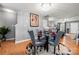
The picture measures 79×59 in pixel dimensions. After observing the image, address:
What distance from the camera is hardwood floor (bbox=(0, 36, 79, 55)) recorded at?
8.67ft

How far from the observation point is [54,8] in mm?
2625

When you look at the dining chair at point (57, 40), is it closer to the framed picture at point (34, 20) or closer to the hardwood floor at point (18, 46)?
the hardwood floor at point (18, 46)

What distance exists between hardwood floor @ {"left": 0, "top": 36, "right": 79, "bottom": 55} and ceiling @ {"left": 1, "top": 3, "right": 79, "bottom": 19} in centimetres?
48

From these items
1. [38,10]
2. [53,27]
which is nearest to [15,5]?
[38,10]

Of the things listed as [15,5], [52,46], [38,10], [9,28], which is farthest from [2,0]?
[52,46]

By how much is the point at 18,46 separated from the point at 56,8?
1.05 metres

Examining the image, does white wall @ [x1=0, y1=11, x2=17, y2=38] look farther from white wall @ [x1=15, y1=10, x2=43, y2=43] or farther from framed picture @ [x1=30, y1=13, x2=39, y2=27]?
framed picture @ [x1=30, y1=13, x2=39, y2=27]

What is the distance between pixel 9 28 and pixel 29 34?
40 cm

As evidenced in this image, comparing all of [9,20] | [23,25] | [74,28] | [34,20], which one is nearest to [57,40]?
[74,28]

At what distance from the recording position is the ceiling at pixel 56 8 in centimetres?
261

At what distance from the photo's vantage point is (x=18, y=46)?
2656 mm

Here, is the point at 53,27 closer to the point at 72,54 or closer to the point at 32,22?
the point at 32,22
